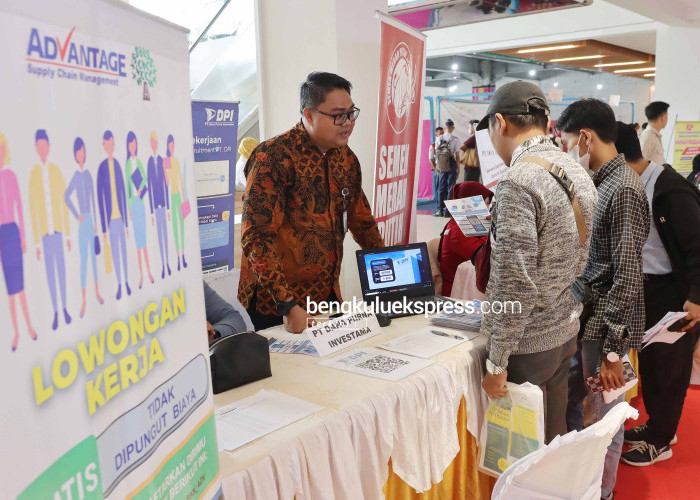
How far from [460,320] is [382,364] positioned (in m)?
0.47

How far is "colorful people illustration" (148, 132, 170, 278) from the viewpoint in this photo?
2.40ft

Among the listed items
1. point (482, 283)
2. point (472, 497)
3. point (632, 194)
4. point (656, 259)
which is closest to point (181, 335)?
point (482, 283)

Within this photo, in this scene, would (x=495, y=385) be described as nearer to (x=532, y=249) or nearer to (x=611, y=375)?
(x=532, y=249)

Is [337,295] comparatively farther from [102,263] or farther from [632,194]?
[102,263]

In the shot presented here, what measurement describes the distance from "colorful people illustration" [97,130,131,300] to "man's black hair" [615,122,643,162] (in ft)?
7.34

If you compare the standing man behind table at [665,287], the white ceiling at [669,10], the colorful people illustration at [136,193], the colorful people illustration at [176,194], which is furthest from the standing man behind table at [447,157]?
the colorful people illustration at [136,193]

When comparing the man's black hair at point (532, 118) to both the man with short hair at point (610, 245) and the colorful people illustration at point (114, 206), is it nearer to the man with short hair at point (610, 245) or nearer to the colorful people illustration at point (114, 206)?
the man with short hair at point (610, 245)

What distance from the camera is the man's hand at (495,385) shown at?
171 cm

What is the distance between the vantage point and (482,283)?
6.25ft

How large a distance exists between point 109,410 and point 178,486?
0.22 meters

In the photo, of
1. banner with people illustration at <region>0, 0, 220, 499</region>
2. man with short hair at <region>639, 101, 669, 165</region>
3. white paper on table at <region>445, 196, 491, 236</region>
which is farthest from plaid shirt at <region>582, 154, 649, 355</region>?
man with short hair at <region>639, 101, 669, 165</region>

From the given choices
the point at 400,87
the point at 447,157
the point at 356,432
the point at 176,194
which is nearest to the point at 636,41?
the point at 447,157

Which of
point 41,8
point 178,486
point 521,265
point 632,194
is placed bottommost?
point 178,486

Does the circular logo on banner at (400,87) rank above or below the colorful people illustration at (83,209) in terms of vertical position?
above
